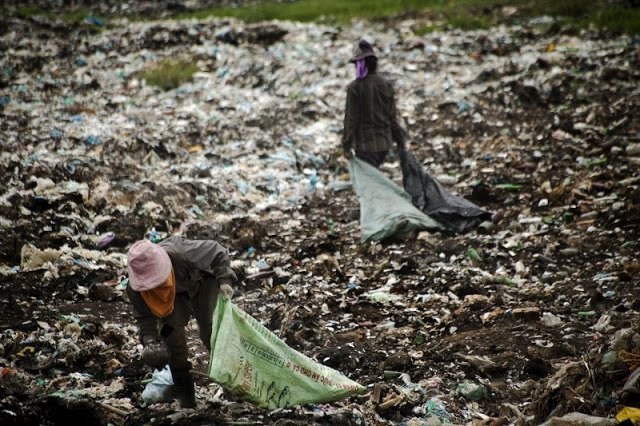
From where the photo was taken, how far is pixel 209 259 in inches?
157

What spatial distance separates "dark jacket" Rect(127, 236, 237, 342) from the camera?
393 centimetres

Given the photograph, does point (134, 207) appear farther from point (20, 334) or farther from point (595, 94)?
point (595, 94)

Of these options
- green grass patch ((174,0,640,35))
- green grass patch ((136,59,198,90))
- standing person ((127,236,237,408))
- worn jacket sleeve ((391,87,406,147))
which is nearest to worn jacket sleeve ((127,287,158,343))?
standing person ((127,236,237,408))

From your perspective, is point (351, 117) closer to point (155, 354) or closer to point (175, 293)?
point (175, 293)

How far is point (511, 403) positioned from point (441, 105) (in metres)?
6.68

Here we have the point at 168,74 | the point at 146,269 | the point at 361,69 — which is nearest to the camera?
the point at 146,269

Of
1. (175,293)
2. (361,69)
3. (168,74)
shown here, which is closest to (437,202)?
(361,69)

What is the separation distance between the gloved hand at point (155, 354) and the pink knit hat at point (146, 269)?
338 mm

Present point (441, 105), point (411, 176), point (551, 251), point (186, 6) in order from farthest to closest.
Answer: point (186, 6)
point (441, 105)
point (411, 176)
point (551, 251)

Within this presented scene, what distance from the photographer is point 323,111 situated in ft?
34.6

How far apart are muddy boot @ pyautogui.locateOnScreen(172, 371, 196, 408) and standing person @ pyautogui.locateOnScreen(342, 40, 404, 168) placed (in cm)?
354

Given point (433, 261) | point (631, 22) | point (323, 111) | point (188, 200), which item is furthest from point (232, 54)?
point (433, 261)

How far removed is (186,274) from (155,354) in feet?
1.56

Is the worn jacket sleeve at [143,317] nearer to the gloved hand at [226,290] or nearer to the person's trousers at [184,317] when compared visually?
the person's trousers at [184,317]
